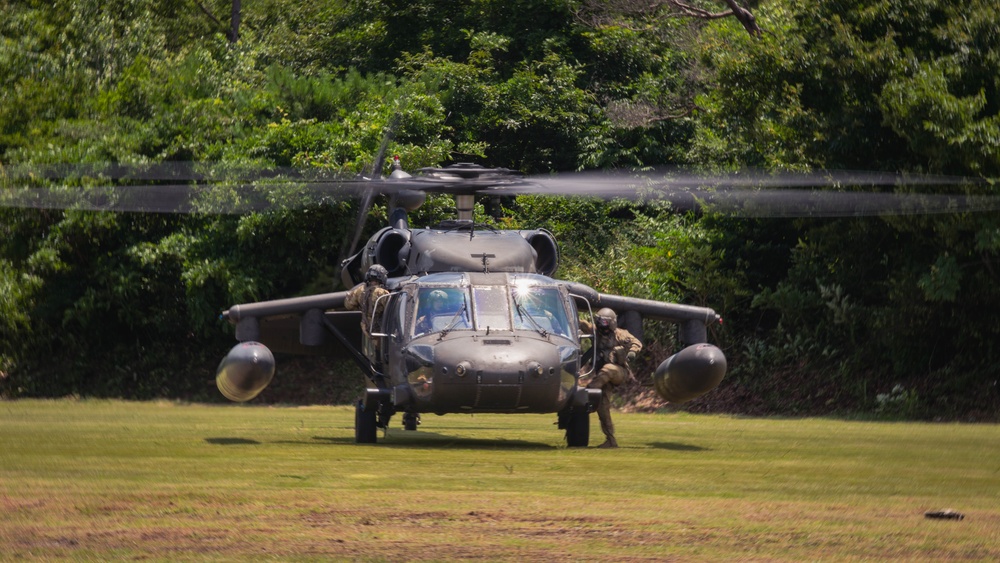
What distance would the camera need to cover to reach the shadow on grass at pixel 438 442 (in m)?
16.4

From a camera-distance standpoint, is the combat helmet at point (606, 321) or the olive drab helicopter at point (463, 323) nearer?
the olive drab helicopter at point (463, 323)

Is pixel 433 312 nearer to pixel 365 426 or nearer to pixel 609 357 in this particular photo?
pixel 365 426

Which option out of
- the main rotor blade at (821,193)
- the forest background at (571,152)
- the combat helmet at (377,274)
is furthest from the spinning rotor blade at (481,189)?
the combat helmet at (377,274)

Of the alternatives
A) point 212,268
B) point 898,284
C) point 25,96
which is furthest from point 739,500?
point 25,96

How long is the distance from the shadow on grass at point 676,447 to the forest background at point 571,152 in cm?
715

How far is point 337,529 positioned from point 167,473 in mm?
3889

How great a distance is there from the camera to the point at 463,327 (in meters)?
15.6

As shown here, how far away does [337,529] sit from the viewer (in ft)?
29.3

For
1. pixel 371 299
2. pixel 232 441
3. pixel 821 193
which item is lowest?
pixel 232 441

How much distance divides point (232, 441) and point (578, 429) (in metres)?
4.24

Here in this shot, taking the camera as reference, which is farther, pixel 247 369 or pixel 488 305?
pixel 247 369

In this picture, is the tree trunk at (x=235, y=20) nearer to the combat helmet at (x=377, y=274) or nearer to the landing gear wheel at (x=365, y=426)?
the combat helmet at (x=377, y=274)

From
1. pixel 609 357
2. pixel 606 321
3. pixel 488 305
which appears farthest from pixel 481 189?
pixel 609 357

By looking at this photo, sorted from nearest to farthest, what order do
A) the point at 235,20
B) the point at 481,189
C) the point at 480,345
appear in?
the point at 480,345 < the point at 481,189 < the point at 235,20
